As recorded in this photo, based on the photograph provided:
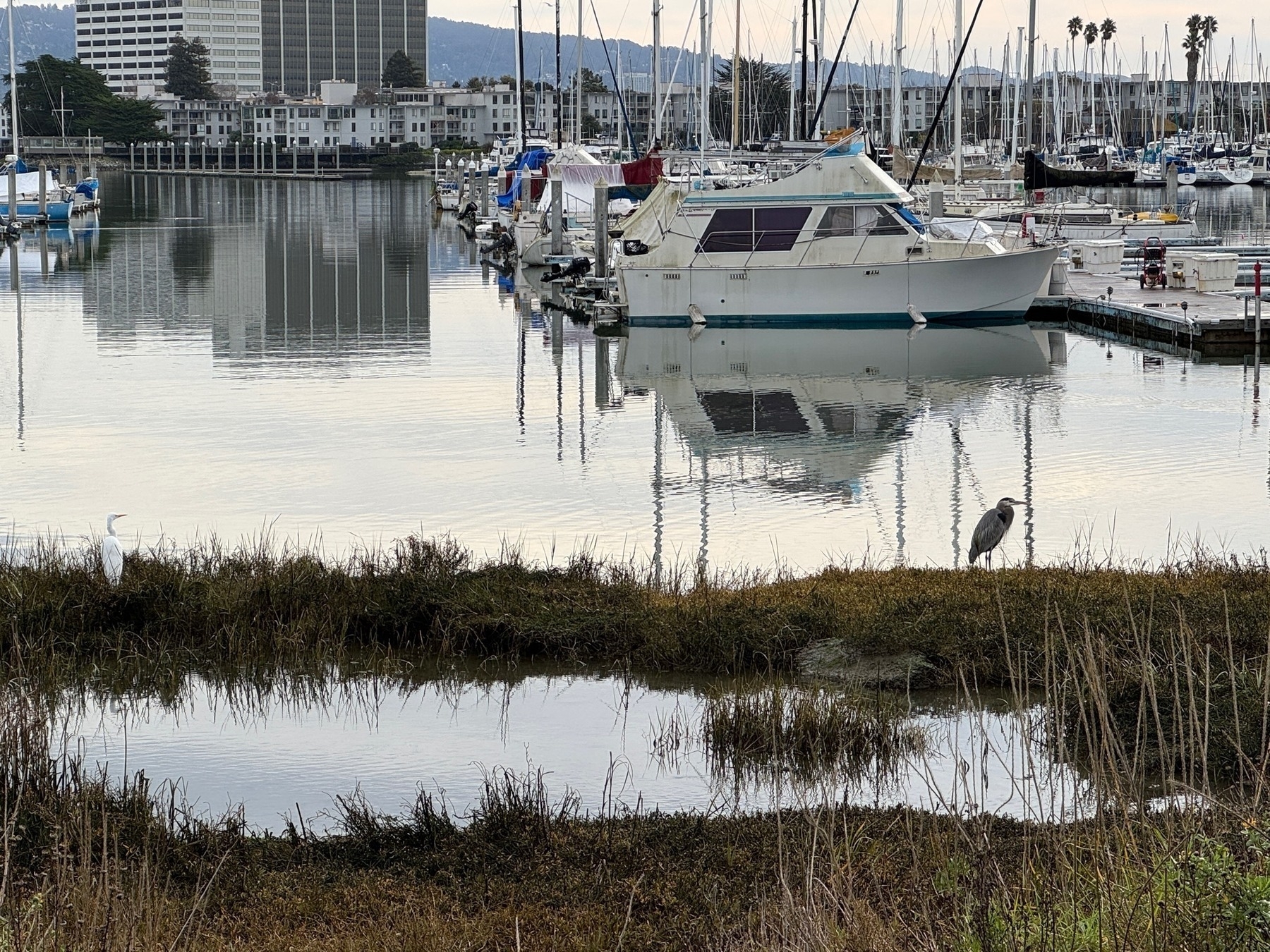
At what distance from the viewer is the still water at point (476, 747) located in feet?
29.0

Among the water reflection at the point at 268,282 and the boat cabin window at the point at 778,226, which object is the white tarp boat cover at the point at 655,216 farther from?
the water reflection at the point at 268,282

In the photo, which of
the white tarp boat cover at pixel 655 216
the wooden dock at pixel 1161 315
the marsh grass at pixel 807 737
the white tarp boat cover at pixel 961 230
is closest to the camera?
the marsh grass at pixel 807 737

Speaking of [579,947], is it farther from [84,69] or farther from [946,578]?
[84,69]

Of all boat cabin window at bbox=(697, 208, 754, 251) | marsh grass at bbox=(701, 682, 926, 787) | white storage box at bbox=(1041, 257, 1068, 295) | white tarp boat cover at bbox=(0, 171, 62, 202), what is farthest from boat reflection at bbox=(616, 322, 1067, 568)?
white tarp boat cover at bbox=(0, 171, 62, 202)

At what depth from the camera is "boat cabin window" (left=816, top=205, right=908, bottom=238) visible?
31.8 m

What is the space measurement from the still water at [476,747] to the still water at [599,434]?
364 cm

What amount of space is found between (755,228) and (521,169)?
34.0 m

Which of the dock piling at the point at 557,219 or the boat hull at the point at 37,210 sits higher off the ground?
the boat hull at the point at 37,210

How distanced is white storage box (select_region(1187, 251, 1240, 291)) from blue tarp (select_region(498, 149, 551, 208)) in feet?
106

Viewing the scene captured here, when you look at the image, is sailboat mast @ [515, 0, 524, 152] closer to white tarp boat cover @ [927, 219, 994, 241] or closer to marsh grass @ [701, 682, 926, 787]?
white tarp boat cover @ [927, 219, 994, 241]

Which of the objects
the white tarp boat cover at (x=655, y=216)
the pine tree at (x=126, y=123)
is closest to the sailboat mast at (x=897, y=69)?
the white tarp boat cover at (x=655, y=216)

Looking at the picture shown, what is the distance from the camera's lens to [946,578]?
40.5ft

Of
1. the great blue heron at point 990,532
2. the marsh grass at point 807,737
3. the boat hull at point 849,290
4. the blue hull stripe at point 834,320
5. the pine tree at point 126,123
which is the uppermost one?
the pine tree at point 126,123

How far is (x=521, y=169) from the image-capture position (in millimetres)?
64875
